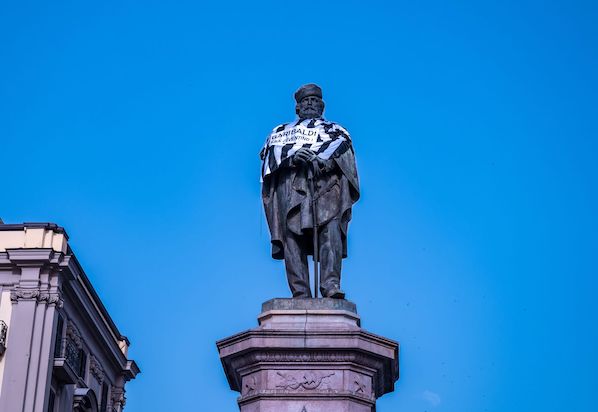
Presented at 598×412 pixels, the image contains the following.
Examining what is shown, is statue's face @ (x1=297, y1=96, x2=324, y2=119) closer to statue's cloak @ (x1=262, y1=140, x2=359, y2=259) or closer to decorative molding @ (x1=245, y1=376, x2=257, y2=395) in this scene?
statue's cloak @ (x1=262, y1=140, x2=359, y2=259)

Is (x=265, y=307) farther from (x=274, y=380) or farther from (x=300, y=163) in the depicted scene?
(x=300, y=163)

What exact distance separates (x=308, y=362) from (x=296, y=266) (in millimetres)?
1370

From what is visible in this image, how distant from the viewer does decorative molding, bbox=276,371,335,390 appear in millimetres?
10750

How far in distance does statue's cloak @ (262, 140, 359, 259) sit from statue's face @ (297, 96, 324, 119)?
716 millimetres

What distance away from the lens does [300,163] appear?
1215 centimetres

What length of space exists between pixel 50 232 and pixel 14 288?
7.49 ft

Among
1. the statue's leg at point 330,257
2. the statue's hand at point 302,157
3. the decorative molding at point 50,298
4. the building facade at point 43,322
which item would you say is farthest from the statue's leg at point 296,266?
the decorative molding at point 50,298

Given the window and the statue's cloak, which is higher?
the window

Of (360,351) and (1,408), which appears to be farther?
(1,408)

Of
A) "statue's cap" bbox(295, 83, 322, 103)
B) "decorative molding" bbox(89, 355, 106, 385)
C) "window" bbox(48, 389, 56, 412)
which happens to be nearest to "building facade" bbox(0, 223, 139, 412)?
"window" bbox(48, 389, 56, 412)

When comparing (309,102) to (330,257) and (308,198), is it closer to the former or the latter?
(308,198)

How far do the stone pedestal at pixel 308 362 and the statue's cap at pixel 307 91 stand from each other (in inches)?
114

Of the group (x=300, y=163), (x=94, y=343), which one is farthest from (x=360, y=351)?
(x=94, y=343)

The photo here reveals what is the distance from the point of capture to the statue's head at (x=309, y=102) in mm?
12812
